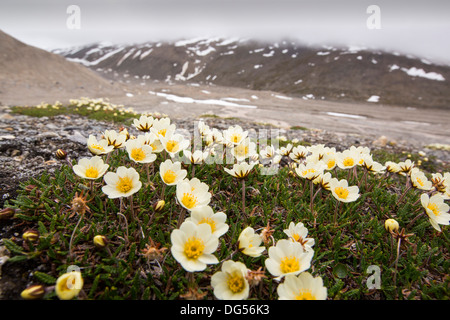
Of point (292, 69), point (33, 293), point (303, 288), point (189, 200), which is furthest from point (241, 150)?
point (292, 69)

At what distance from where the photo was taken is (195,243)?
1577 millimetres

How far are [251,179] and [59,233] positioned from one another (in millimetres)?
2132

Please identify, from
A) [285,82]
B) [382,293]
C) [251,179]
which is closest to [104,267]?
[251,179]

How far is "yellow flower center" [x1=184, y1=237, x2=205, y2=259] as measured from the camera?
1561 millimetres

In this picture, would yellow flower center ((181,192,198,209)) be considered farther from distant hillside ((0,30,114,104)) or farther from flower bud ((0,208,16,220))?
distant hillside ((0,30,114,104))

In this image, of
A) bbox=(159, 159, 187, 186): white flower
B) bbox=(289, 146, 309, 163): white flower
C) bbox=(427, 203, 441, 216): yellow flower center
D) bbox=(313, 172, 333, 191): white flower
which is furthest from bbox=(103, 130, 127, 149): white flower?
bbox=(427, 203, 441, 216): yellow flower center

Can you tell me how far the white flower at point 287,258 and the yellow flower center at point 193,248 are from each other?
46cm

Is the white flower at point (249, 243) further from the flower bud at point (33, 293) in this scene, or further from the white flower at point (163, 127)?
the white flower at point (163, 127)

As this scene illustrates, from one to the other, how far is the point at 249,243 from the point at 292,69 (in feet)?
328

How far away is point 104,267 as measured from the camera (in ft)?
5.62

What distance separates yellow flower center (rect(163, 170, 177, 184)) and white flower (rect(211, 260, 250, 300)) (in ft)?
Result: 2.64

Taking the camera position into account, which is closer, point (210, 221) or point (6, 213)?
point (210, 221)

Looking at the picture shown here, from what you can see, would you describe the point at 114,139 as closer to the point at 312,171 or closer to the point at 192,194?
the point at 192,194

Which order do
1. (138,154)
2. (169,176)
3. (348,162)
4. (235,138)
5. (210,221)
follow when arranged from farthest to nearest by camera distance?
(235,138)
(348,162)
(138,154)
(169,176)
(210,221)
